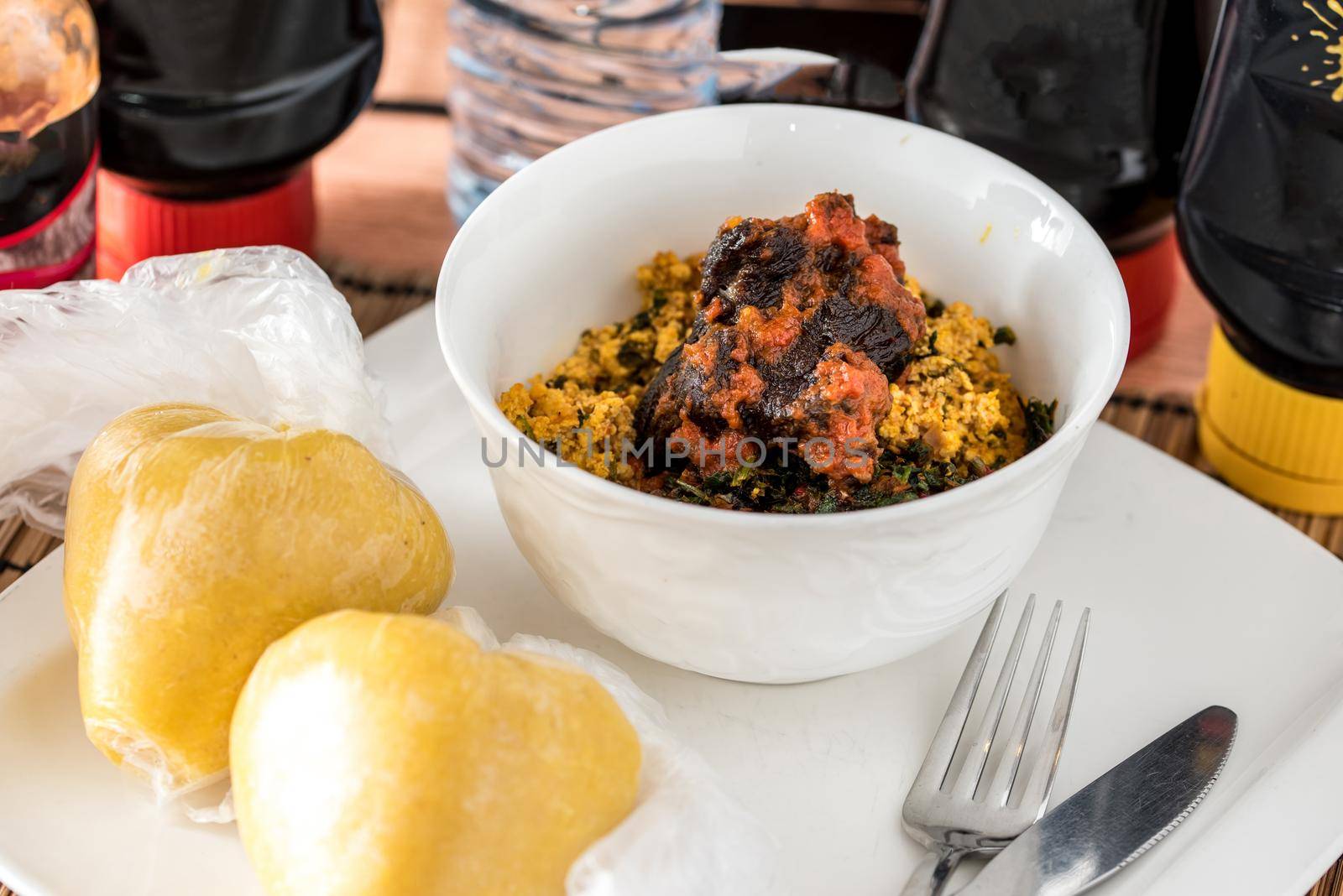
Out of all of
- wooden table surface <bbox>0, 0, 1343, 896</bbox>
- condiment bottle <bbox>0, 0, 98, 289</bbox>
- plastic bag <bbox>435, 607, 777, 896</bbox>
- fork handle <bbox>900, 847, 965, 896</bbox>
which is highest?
condiment bottle <bbox>0, 0, 98, 289</bbox>

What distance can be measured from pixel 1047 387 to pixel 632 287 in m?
0.36

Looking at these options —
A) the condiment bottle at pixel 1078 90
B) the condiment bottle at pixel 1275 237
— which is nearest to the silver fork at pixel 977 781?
the condiment bottle at pixel 1275 237

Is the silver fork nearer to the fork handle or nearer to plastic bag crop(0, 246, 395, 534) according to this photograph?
the fork handle

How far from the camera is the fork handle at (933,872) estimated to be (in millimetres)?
803

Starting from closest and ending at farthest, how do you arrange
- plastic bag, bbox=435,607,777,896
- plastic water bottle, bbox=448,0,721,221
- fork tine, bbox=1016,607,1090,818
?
plastic bag, bbox=435,607,777,896 → fork tine, bbox=1016,607,1090,818 → plastic water bottle, bbox=448,0,721,221

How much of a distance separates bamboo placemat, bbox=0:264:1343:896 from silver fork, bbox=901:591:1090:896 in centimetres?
22

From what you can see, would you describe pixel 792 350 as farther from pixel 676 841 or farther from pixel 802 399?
pixel 676 841

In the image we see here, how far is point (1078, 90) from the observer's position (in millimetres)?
1207

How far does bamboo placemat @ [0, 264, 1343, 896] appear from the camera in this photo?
44.9 inches

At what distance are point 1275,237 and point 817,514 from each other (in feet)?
1.80

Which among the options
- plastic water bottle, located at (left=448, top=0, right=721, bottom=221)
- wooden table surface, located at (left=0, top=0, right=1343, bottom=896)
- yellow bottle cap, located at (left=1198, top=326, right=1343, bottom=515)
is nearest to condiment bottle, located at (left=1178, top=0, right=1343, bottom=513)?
yellow bottle cap, located at (left=1198, top=326, right=1343, bottom=515)

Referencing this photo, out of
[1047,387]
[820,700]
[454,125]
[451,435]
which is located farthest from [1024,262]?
[454,125]

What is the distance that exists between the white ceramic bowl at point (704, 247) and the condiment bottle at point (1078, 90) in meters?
0.19

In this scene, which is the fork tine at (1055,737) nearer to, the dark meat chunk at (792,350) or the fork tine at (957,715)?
the fork tine at (957,715)
